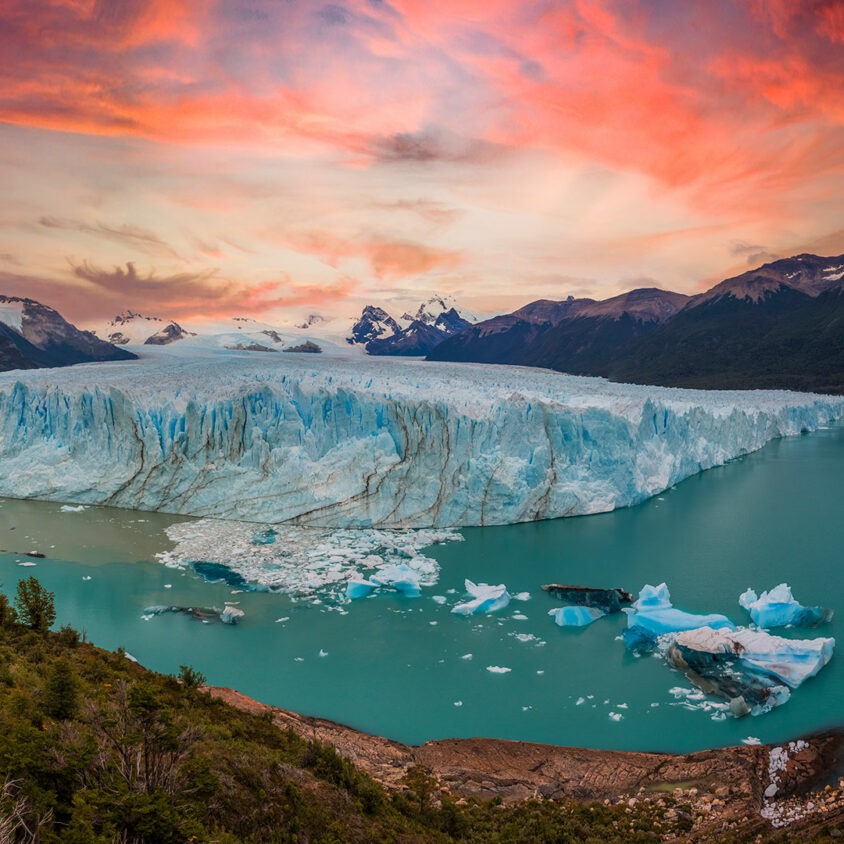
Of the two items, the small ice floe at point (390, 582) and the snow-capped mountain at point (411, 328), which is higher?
the snow-capped mountain at point (411, 328)

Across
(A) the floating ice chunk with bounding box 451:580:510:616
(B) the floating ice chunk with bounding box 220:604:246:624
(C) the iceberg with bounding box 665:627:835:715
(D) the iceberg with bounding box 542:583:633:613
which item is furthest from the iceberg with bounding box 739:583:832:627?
(B) the floating ice chunk with bounding box 220:604:246:624

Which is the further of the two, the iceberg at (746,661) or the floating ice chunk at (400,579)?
the floating ice chunk at (400,579)

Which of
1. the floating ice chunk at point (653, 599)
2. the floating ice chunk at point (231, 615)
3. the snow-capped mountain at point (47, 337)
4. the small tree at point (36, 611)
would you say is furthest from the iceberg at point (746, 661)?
the snow-capped mountain at point (47, 337)

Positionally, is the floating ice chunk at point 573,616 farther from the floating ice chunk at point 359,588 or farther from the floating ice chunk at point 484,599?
the floating ice chunk at point 359,588

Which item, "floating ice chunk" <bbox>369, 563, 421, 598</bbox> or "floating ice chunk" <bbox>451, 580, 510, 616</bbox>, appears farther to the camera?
"floating ice chunk" <bbox>369, 563, 421, 598</bbox>

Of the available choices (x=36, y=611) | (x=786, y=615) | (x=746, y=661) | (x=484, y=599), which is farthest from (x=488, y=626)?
(x=36, y=611)

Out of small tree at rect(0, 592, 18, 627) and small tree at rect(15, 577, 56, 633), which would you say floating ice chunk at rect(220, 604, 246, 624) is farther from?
small tree at rect(0, 592, 18, 627)
